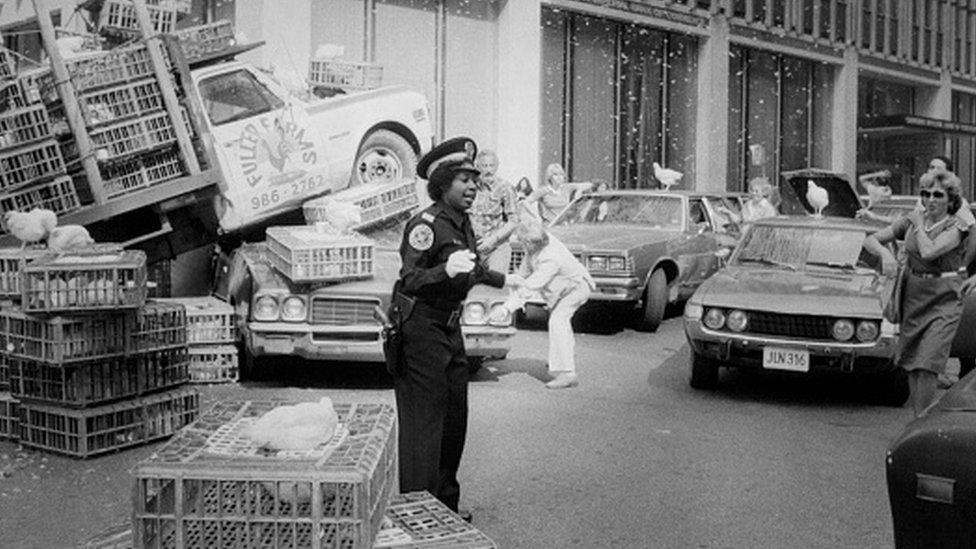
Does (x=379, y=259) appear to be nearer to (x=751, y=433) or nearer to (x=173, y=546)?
(x=751, y=433)

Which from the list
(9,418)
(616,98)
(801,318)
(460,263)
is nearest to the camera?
(460,263)

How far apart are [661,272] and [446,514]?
9.68 meters

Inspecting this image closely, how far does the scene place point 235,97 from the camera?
11.5 metres

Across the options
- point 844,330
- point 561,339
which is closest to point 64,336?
point 561,339

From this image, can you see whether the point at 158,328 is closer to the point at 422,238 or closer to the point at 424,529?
the point at 422,238

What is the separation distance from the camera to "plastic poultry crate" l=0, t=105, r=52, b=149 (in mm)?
9844

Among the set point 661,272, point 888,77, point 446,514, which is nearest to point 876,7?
point 888,77

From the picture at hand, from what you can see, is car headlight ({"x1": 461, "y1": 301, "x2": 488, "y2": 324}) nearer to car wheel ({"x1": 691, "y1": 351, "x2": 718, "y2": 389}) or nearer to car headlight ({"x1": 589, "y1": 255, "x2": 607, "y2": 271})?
car wheel ({"x1": 691, "y1": 351, "x2": 718, "y2": 389})

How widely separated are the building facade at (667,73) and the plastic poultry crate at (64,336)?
6.52m

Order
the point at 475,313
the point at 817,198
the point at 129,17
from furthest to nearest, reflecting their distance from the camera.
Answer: the point at 817,198
the point at 129,17
the point at 475,313

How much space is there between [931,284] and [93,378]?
5.22 m

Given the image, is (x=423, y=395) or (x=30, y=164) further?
(x=30, y=164)

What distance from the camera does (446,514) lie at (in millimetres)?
3668

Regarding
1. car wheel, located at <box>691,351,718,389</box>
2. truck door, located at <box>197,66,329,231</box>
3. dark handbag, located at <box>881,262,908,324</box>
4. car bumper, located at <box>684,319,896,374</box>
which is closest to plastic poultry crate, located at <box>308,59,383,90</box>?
truck door, located at <box>197,66,329,231</box>
